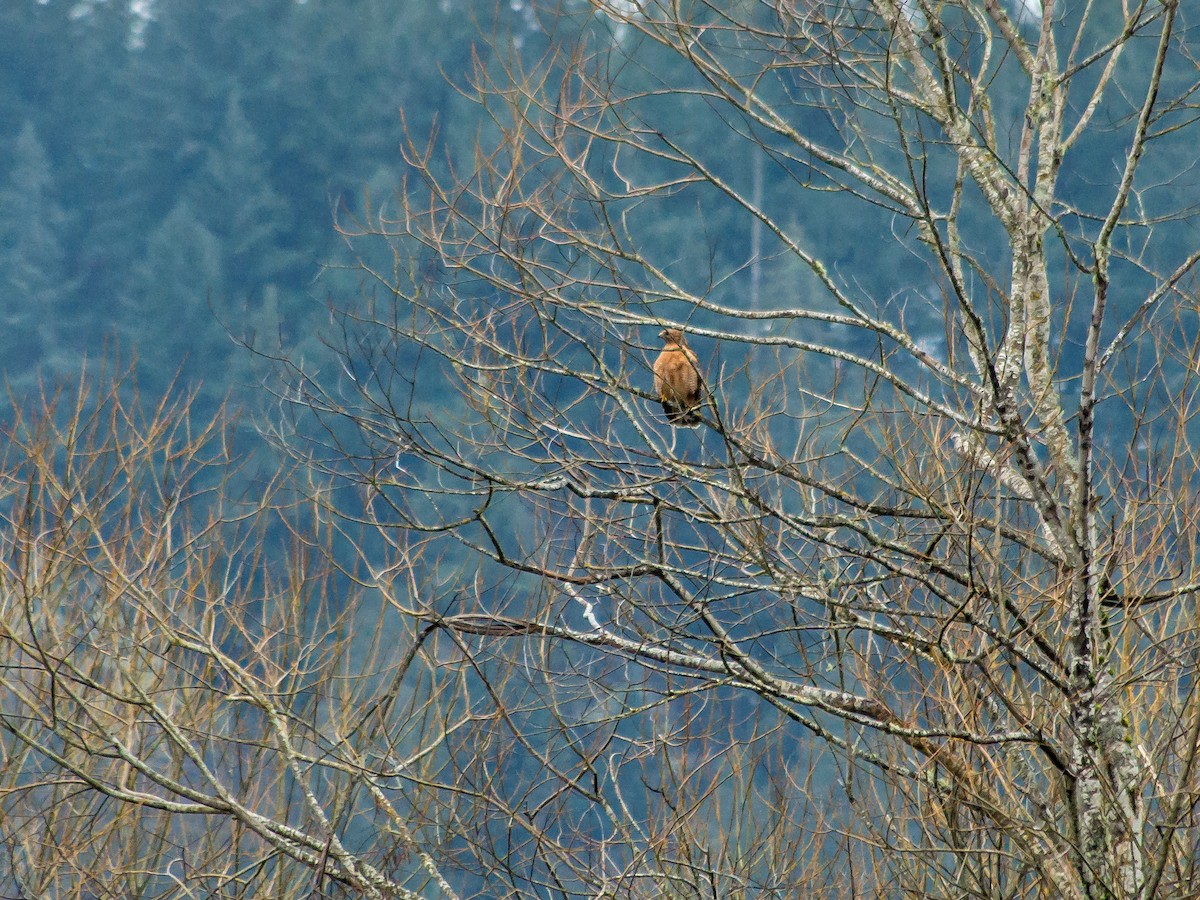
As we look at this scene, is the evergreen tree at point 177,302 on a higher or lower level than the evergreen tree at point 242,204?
lower

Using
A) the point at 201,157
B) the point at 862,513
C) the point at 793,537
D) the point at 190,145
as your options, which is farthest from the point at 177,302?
the point at 862,513

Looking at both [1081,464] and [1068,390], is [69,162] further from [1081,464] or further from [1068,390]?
[1081,464]

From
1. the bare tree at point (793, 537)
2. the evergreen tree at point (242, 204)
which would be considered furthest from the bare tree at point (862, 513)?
the evergreen tree at point (242, 204)

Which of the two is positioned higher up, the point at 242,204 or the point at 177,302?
the point at 242,204

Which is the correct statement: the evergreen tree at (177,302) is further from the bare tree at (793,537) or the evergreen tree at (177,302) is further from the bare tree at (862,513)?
the bare tree at (862,513)

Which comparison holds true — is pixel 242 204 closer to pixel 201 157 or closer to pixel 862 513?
pixel 201 157

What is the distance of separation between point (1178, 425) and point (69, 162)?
53766 mm

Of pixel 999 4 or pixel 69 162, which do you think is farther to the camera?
pixel 69 162

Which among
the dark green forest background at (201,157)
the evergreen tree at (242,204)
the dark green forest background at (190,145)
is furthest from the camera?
the evergreen tree at (242,204)

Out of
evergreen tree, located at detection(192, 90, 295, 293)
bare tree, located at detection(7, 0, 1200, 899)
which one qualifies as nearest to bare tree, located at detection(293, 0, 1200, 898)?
bare tree, located at detection(7, 0, 1200, 899)

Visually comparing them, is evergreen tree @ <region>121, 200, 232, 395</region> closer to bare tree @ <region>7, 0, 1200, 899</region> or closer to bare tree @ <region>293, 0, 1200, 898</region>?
bare tree @ <region>7, 0, 1200, 899</region>

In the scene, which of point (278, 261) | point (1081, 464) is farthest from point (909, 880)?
point (278, 261)

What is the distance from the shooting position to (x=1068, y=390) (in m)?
32.8

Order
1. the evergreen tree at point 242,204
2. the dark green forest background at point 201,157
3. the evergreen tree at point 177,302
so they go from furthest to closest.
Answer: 1. the evergreen tree at point 242,204
2. the dark green forest background at point 201,157
3. the evergreen tree at point 177,302
